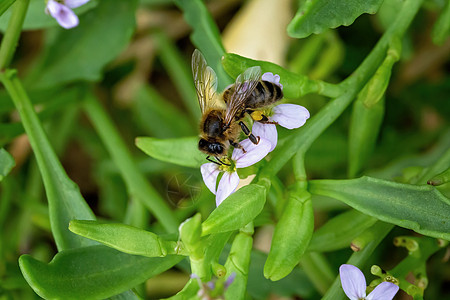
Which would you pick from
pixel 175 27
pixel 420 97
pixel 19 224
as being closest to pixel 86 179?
pixel 19 224

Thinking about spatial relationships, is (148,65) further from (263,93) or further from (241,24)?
(263,93)

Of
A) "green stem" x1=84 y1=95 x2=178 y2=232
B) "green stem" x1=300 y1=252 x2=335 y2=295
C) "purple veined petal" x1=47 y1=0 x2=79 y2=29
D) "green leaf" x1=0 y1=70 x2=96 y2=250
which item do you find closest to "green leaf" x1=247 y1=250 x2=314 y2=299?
"green stem" x1=300 y1=252 x2=335 y2=295

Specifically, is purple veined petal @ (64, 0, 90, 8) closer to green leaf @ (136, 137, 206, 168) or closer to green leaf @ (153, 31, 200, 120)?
green leaf @ (136, 137, 206, 168)

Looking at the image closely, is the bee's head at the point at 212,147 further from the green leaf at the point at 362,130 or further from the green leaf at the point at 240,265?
the green leaf at the point at 362,130

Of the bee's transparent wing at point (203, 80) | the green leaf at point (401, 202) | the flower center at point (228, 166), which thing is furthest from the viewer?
the bee's transparent wing at point (203, 80)

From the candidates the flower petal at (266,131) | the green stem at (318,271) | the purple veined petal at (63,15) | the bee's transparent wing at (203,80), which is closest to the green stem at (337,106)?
the flower petal at (266,131)

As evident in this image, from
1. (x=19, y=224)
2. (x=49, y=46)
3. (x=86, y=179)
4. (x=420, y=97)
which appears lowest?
(x=420, y=97)

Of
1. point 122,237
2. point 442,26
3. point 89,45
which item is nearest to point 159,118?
point 89,45
